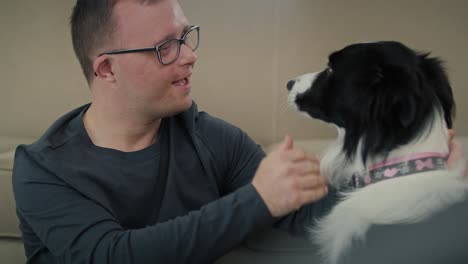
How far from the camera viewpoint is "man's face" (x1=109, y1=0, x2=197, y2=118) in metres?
1.15

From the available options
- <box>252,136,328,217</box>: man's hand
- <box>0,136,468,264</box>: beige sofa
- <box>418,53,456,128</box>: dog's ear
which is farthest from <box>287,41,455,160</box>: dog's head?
<box>0,136,468,264</box>: beige sofa

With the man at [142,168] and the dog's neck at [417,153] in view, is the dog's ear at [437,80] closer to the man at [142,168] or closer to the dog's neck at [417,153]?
the dog's neck at [417,153]

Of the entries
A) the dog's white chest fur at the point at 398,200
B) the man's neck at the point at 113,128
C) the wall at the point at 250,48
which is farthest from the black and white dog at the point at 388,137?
the wall at the point at 250,48

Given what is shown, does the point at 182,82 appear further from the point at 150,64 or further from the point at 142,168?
the point at 142,168

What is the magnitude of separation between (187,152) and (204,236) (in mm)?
387

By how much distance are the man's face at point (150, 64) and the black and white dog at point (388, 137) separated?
378 mm

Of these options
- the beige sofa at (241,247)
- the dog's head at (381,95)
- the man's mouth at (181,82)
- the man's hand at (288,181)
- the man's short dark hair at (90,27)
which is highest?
the man's short dark hair at (90,27)

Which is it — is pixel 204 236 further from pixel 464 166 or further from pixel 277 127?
pixel 277 127

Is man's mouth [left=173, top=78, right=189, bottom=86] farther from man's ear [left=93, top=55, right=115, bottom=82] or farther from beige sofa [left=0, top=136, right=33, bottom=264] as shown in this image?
beige sofa [left=0, top=136, right=33, bottom=264]

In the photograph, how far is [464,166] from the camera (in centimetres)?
105

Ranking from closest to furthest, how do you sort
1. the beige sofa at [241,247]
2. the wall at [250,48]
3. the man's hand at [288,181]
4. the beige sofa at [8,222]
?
1. the man's hand at [288,181]
2. the beige sofa at [241,247]
3. the beige sofa at [8,222]
4. the wall at [250,48]

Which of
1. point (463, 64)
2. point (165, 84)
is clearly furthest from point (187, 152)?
point (463, 64)

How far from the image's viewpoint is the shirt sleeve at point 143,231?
0.99 metres

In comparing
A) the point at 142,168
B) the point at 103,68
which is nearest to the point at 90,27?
the point at 103,68
